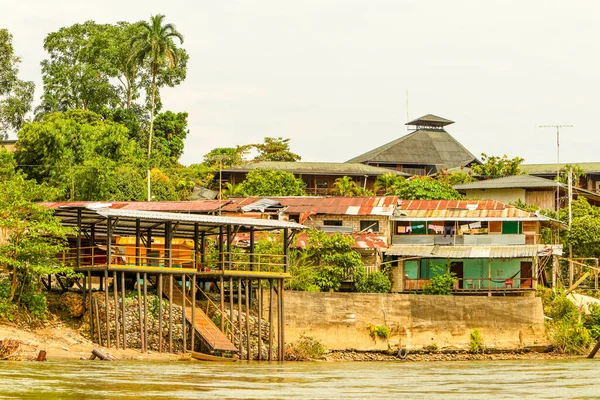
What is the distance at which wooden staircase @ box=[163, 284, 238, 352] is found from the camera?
4062cm

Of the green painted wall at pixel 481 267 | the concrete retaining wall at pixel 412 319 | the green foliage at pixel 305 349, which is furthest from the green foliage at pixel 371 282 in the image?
the green foliage at pixel 305 349

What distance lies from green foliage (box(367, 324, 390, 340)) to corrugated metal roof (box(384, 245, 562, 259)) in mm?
6655

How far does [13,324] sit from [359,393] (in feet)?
45.2

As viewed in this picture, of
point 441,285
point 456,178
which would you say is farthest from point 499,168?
point 441,285

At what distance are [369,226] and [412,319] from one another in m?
7.82

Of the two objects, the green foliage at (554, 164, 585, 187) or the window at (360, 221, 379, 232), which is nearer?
the window at (360, 221, 379, 232)

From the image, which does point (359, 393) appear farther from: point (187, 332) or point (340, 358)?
point (340, 358)

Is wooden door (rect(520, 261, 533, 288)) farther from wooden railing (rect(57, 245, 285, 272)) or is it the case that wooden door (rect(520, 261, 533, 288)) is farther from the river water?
wooden railing (rect(57, 245, 285, 272))

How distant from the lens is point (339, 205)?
186ft

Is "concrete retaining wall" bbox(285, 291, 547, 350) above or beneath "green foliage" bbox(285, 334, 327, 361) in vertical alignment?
above

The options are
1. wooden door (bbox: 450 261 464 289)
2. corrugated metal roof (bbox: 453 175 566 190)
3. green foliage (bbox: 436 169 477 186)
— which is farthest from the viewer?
green foliage (bbox: 436 169 477 186)

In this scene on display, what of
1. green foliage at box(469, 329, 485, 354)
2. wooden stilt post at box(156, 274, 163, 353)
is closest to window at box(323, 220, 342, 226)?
green foliage at box(469, 329, 485, 354)

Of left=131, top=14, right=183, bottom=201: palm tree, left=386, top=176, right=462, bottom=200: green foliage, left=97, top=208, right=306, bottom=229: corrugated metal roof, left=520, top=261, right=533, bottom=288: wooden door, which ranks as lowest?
left=520, top=261, right=533, bottom=288: wooden door

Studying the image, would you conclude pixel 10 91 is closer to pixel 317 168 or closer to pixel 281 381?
pixel 317 168
